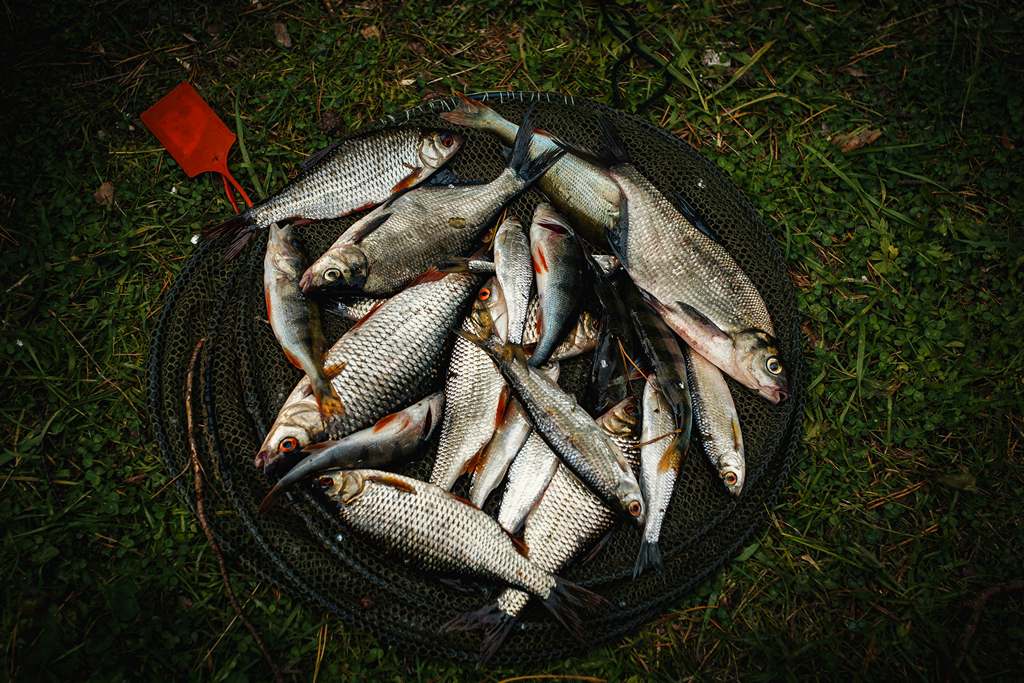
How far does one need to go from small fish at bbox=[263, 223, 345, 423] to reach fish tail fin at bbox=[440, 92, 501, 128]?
968 millimetres

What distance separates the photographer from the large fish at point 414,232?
2.81 m

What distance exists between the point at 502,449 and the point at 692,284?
46.0 inches

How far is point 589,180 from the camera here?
121 inches

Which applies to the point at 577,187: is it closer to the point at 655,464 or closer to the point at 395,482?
the point at 655,464

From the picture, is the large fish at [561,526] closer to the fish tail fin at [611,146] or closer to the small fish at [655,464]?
the small fish at [655,464]

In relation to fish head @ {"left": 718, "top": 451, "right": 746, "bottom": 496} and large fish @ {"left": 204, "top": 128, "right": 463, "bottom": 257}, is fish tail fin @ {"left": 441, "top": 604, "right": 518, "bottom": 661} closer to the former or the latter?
fish head @ {"left": 718, "top": 451, "right": 746, "bottom": 496}

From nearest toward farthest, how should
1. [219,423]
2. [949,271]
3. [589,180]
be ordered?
[219,423] < [589,180] < [949,271]

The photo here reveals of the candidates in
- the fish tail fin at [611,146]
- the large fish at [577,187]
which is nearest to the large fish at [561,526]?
the large fish at [577,187]

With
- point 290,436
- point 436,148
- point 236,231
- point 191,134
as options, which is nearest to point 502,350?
point 290,436

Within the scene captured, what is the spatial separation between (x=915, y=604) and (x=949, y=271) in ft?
5.89

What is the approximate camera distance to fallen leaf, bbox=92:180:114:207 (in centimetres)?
338

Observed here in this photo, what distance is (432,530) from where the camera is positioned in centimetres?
268

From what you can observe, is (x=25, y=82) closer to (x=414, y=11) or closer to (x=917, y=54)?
(x=414, y=11)

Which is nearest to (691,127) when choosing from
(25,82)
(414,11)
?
(414,11)
